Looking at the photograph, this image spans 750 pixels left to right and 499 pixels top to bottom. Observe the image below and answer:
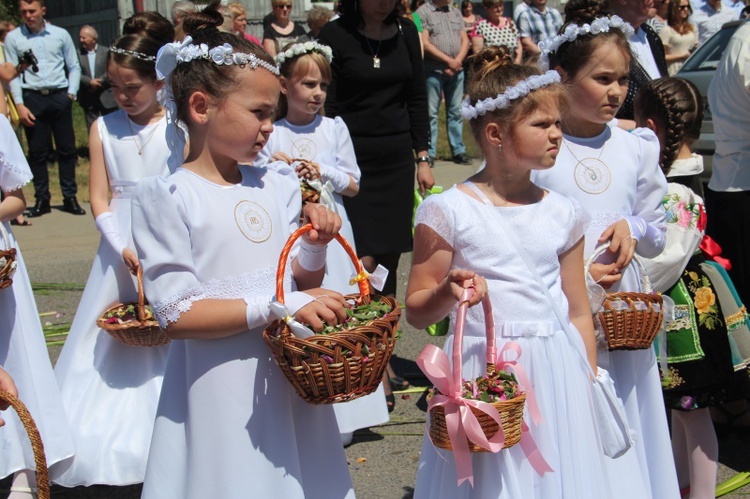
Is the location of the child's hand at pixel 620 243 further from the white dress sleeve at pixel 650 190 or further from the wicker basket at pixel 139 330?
the wicker basket at pixel 139 330

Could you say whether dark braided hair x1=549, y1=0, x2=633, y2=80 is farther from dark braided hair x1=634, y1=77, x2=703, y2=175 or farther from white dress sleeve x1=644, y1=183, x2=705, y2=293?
white dress sleeve x1=644, y1=183, x2=705, y2=293

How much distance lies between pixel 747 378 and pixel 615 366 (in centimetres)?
123

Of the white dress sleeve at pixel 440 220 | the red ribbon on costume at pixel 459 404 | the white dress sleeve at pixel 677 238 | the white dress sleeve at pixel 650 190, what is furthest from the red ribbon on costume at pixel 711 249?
the red ribbon on costume at pixel 459 404

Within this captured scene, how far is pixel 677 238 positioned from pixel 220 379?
225 centimetres

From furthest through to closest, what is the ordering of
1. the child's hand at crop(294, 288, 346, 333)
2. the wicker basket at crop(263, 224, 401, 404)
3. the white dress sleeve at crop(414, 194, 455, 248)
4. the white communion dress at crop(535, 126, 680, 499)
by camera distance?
the white communion dress at crop(535, 126, 680, 499) → the white dress sleeve at crop(414, 194, 455, 248) → the child's hand at crop(294, 288, 346, 333) → the wicker basket at crop(263, 224, 401, 404)

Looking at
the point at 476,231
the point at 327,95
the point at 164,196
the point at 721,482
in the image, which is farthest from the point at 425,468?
the point at 327,95

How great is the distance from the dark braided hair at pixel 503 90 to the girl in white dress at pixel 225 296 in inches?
26.7

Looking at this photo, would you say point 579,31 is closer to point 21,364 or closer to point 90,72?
point 21,364

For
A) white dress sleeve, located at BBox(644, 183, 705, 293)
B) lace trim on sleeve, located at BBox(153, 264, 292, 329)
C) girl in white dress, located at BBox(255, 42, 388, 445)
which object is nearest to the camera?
lace trim on sleeve, located at BBox(153, 264, 292, 329)

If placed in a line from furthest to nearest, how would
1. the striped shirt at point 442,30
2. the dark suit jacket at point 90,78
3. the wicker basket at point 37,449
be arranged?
the dark suit jacket at point 90,78 → the striped shirt at point 442,30 → the wicker basket at point 37,449

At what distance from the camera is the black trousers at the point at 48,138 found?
477 inches

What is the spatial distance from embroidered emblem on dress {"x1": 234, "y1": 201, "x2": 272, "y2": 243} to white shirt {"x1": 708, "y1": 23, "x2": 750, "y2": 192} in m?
2.92

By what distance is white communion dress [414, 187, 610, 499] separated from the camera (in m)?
3.24

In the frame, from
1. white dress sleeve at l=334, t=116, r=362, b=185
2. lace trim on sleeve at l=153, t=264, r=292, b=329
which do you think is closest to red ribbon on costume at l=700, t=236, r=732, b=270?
white dress sleeve at l=334, t=116, r=362, b=185
